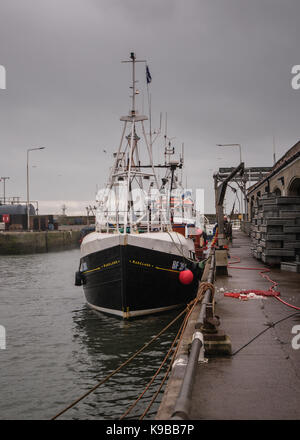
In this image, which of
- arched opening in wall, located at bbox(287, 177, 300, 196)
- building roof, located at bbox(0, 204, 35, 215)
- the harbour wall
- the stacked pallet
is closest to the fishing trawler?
the stacked pallet

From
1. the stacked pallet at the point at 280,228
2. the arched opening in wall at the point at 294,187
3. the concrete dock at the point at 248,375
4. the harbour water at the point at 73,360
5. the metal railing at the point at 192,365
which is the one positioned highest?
the arched opening in wall at the point at 294,187

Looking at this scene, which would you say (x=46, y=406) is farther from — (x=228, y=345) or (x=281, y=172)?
(x=281, y=172)

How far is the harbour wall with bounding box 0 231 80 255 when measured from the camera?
51.4 meters

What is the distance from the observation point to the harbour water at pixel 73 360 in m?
7.66

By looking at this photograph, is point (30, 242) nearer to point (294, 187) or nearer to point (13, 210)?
point (13, 210)

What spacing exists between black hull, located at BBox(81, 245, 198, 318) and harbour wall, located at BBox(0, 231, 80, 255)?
39711mm

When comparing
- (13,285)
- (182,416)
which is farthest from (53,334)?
(13,285)

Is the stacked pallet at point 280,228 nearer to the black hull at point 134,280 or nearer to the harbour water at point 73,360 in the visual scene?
the black hull at point 134,280

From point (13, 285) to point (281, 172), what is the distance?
711 inches

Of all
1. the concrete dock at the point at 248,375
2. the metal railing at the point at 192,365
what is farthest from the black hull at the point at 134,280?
the metal railing at the point at 192,365

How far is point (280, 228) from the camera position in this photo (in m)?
16.3

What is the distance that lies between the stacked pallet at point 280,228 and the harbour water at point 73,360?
17.2 ft

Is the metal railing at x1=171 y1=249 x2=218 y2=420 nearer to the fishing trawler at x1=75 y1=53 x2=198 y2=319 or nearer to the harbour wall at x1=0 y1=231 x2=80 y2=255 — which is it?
the fishing trawler at x1=75 y1=53 x2=198 y2=319

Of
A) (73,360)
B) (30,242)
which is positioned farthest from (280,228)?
(30,242)
